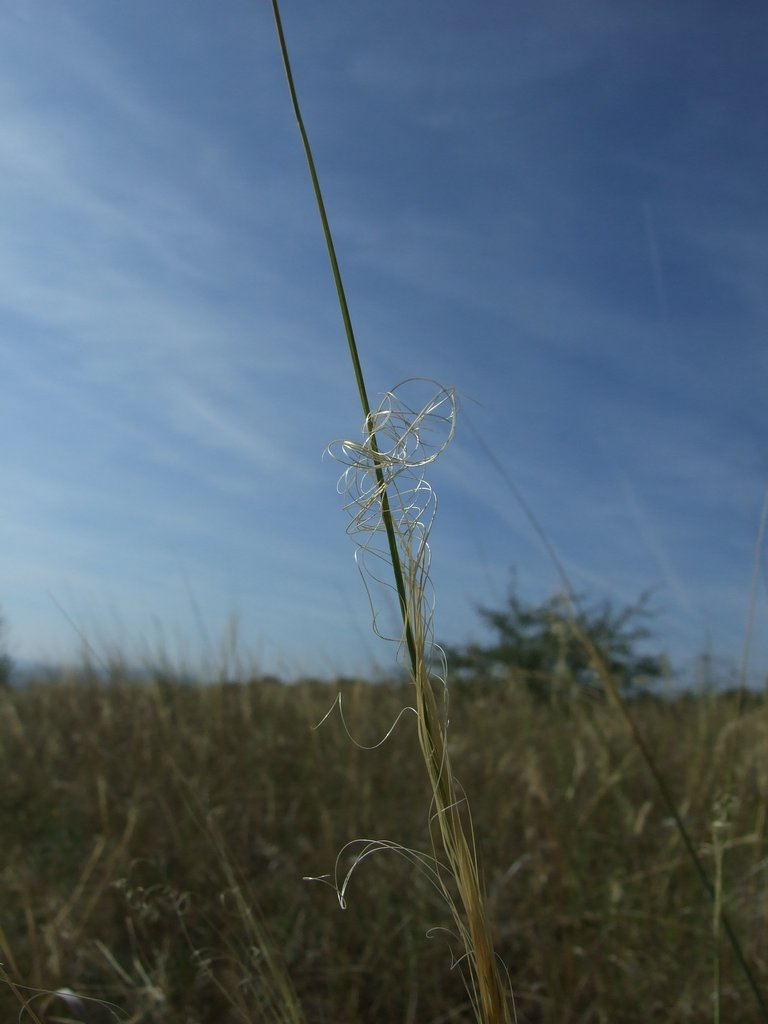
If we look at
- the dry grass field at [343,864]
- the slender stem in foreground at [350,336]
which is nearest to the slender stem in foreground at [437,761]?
the slender stem in foreground at [350,336]

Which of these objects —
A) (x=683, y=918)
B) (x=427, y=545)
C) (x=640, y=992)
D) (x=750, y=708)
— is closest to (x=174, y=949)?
(x=640, y=992)

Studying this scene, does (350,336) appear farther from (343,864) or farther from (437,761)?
(343,864)

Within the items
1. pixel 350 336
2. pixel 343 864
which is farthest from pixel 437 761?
pixel 343 864

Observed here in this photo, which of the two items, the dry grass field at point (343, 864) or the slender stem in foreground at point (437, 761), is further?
the dry grass field at point (343, 864)

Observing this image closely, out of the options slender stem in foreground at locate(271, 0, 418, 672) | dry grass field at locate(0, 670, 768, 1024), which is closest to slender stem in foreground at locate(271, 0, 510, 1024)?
slender stem in foreground at locate(271, 0, 418, 672)

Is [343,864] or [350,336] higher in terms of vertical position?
[350,336]

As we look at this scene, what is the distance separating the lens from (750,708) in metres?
4.14

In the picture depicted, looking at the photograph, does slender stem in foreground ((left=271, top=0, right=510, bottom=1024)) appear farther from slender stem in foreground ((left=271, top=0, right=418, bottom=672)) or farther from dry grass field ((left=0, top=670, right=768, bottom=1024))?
dry grass field ((left=0, top=670, right=768, bottom=1024))

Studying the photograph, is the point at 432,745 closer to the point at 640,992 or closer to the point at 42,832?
the point at 640,992

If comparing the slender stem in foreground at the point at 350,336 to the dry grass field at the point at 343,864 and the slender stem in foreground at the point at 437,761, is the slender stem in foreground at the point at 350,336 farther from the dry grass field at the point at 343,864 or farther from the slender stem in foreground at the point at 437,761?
the dry grass field at the point at 343,864

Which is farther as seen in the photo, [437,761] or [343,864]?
[343,864]

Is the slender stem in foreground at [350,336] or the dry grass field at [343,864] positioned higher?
the slender stem in foreground at [350,336]

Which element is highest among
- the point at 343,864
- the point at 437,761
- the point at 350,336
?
the point at 350,336

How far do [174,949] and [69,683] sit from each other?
8.00ft
